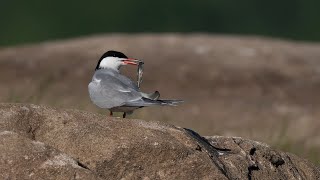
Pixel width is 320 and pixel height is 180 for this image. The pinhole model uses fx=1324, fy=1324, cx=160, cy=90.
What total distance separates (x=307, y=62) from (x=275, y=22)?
33.9 ft

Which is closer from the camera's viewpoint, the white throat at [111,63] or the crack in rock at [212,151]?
the crack in rock at [212,151]

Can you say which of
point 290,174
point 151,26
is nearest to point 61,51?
point 151,26

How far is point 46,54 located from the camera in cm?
1934

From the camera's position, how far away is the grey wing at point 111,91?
8.25 meters

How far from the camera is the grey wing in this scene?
325 inches

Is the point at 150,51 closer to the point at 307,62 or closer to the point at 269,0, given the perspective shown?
the point at 307,62

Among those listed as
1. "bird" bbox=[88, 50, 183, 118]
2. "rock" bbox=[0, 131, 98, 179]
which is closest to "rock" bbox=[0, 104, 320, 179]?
"rock" bbox=[0, 131, 98, 179]

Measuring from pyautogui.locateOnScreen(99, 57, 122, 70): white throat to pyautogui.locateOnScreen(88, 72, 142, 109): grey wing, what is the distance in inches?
16.6

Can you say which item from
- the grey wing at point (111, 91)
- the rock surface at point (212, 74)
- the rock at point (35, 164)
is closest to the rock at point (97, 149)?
the rock at point (35, 164)

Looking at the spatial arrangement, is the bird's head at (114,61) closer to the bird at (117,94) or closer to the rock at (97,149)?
the bird at (117,94)

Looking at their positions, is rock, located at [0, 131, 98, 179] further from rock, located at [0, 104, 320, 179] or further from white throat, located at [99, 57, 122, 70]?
white throat, located at [99, 57, 122, 70]

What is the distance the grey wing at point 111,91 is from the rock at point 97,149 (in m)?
0.83

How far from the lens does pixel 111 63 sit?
903 centimetres

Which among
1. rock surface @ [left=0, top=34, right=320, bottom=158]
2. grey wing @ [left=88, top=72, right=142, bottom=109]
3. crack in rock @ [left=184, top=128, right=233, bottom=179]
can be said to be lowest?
rock surface @ [left=0, top=34, right=320, bottom=158]
